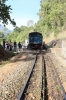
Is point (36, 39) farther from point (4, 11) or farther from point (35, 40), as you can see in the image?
point (4, 11)

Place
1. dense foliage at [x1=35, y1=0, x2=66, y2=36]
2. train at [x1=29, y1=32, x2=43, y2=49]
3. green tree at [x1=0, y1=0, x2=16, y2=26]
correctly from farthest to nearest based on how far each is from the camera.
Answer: dense foliage at [x1=35, y1=0, x2=66, y2=36]
train at [x1=29, y1=32, x2=43, y2=49]
green tree at [x1=0, y1=0, x2=16, y2=26]

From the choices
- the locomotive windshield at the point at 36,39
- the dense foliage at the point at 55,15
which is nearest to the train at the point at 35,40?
the locomotive windshield at the point at 36,39

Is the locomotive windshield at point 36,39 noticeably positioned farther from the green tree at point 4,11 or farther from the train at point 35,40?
the green tree at point 4,11

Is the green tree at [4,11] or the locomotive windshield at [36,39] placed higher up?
the green tree at [4,11]

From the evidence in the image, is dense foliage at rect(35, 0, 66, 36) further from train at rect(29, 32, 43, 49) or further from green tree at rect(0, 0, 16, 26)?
green tree at rect(0, 0, 16, 26)

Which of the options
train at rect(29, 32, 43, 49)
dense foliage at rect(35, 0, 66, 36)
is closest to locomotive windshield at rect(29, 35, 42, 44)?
train at rect(29, 32, 43, 49)

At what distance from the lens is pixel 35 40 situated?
162 feet

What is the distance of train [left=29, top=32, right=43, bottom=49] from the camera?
4914cm

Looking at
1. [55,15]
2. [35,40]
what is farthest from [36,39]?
Answer: [55,15]

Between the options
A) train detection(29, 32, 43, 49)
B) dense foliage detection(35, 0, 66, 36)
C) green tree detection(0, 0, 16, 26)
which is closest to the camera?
green tree detection(0, 0, 16, 26)

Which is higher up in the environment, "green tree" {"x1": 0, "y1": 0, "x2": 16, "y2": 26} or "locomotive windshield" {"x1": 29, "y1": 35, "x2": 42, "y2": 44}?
"green tree" {"x1": 0, "y1": 0, "x2": 16, "y2": 26}

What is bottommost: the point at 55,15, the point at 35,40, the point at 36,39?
the point at 35,40

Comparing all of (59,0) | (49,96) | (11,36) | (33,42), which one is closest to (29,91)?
(49,96)

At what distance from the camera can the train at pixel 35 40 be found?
161 ft
